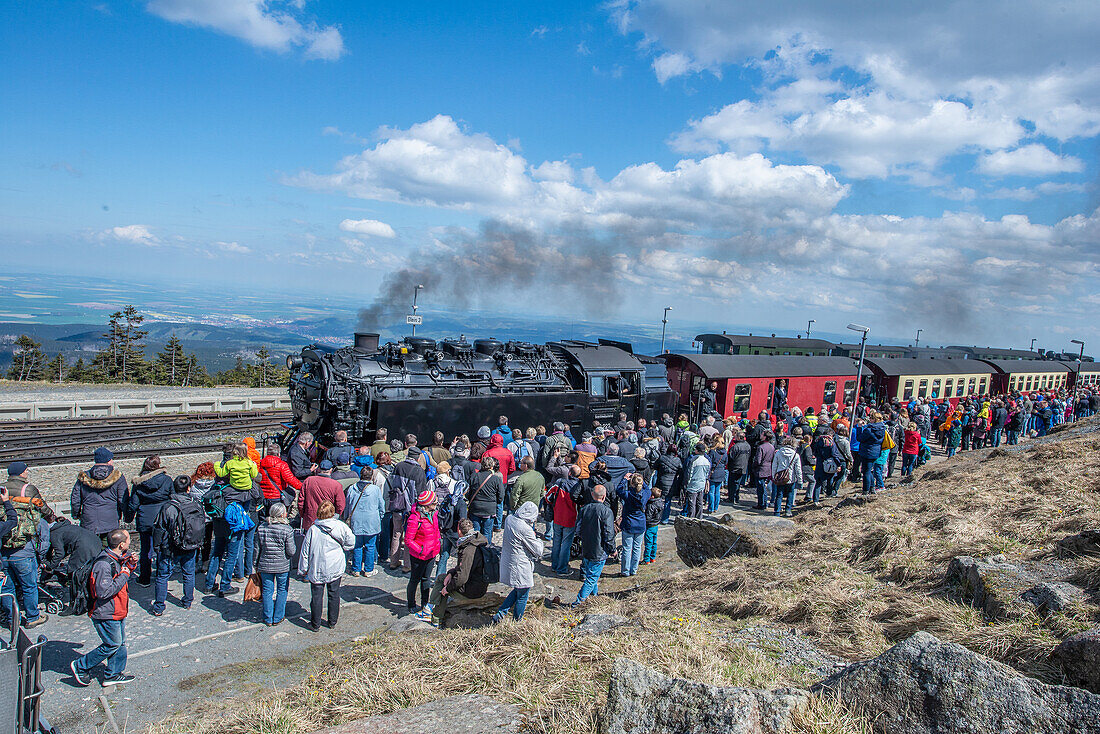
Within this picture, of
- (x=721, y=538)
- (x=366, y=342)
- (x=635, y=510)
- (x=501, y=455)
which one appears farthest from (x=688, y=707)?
(x=366, y=342)

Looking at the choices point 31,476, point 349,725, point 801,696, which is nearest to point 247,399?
point 31,476

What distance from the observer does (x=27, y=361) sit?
40.7 meters

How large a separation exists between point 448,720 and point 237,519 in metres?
4.68

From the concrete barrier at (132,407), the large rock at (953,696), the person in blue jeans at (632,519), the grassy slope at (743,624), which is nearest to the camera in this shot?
the large rock at (953,696)

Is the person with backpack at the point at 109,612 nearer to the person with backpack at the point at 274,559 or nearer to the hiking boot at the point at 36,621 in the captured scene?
the hiking boot at the point at 36,621

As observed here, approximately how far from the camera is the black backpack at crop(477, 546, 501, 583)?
637 cm

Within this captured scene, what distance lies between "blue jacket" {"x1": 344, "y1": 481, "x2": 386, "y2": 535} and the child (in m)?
3.67

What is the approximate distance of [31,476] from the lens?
1242 centimetres

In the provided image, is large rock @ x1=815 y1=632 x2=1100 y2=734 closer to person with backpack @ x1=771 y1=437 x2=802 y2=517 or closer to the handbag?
the handbag

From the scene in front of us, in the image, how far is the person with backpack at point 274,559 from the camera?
649 cm

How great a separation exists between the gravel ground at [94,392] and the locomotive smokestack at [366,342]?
39.6 ft

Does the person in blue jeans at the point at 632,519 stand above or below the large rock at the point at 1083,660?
below

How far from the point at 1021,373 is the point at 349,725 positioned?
38070 mm

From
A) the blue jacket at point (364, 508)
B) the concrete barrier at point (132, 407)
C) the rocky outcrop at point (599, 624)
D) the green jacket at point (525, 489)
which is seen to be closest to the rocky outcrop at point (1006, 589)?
the rocky outcrop at point (599, 624)
